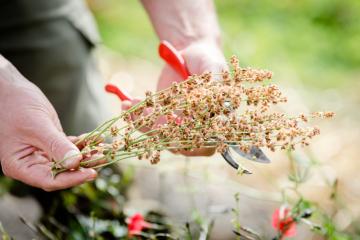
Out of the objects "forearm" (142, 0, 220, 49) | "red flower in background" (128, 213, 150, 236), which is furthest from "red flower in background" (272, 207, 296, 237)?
"forearm" (142, 0, 220, 49)

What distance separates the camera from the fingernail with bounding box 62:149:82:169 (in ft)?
3.79

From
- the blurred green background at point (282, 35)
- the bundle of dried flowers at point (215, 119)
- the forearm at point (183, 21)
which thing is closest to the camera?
the bundle of dried flowers at point (215, 119)

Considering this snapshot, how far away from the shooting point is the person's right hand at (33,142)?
3.87 ft

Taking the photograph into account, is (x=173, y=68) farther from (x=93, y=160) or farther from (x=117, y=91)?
(x=93, y=160)

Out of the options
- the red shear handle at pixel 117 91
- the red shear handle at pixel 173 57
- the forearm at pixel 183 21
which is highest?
the forearm at pixel 183 21

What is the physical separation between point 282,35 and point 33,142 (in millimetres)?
3283

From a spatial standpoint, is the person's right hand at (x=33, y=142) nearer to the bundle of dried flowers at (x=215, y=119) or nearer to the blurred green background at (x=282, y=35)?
the bundle of dried flowers at (x=215, y=119)

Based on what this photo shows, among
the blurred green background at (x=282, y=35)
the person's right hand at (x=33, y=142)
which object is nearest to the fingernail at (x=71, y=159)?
the person's right hand at (x=33, y=142)

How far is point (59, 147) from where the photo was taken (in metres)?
1.18

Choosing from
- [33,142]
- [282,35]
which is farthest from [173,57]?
[282,35]

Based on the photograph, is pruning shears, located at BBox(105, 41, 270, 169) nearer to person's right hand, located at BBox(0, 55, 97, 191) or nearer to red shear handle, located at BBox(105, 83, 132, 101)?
red shear handle, located at BBox(105, 83, 132, 101)

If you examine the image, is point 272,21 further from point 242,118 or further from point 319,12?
point 242,118

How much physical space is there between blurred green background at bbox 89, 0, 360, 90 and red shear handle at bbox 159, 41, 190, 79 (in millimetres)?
2099

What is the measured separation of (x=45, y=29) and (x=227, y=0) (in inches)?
109
